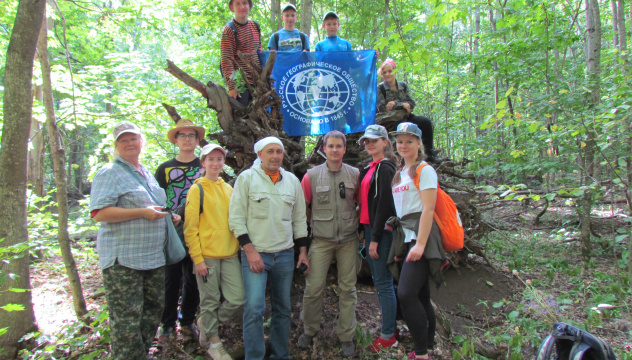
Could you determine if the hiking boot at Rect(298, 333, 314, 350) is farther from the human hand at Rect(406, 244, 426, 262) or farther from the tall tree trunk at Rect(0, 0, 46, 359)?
the tall tree trunk at Rect(0, 0, 46, 359)

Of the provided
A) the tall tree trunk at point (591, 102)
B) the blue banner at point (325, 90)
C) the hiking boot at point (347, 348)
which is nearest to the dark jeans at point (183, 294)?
the hiking boot at point (347, 348)

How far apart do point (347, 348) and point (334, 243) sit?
3.80ft

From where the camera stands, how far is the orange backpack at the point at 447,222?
3191 millimetres

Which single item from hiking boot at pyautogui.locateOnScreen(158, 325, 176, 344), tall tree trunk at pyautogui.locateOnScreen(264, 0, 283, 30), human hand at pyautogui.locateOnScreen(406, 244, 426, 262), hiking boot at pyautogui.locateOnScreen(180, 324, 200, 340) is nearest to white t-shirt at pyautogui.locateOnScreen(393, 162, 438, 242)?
human hand at pyautogui.locateOnScreen(406, 244, 426, 262)

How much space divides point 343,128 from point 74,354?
185 inches

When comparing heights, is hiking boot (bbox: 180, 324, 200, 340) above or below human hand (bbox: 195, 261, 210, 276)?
below

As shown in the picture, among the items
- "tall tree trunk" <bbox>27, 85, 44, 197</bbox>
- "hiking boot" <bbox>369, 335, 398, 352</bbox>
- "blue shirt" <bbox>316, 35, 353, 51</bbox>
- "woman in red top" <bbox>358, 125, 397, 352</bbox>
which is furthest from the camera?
"tall tree trunk" <bbox>27, 85, 44, 197</bbox>

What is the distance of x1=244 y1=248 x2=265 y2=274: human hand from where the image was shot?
3.22 m

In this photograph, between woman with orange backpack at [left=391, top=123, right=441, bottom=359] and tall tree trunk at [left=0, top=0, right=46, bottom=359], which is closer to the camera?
woman with orange backpack at [left=391, top=123, right=441, bottom=359]

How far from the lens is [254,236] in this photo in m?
3.30

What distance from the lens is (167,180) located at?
153 inches

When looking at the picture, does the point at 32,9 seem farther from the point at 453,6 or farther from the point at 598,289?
the point at 598,289

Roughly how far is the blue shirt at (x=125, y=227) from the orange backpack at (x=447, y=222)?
246cm

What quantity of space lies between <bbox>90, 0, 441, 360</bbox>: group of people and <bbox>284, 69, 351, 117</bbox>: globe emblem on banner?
1940mm
